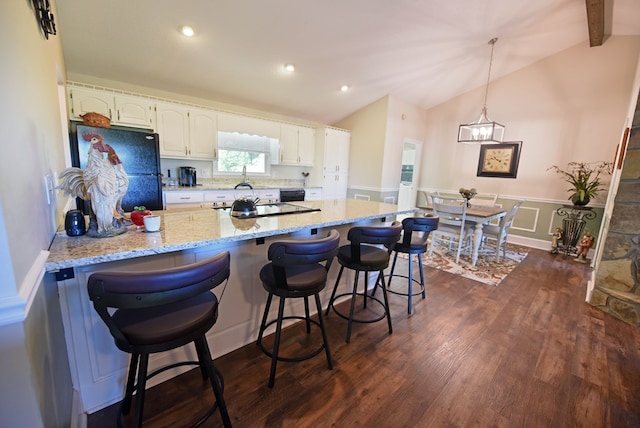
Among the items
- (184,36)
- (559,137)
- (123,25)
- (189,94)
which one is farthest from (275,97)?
(559,137)

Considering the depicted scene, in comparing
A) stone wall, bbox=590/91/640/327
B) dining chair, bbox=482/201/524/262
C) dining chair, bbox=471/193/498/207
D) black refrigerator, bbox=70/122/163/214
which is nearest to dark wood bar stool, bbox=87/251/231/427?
black refrigerator, bbox=70/122/163/214

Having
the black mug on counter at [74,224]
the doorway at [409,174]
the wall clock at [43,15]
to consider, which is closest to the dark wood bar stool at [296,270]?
the black mug on counter at [74,224]

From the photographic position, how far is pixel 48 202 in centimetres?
123

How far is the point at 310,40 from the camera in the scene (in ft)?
10.3

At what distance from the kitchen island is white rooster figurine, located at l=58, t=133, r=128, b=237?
0.11 metres

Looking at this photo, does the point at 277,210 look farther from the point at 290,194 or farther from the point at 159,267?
the point at 290,194

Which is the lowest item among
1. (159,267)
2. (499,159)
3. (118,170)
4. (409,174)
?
(159,267)

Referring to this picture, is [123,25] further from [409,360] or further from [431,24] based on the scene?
[409,360]

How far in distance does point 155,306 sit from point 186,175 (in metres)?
3.45

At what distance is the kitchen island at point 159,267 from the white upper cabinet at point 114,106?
2414mm

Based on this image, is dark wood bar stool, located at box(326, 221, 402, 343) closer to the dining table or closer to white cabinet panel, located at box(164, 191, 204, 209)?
the dining table

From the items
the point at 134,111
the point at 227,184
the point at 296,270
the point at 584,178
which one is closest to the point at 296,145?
the point at 227,184

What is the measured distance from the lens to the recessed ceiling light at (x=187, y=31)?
269 centimetres

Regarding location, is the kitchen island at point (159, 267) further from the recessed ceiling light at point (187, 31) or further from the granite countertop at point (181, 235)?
the recessed ceiling light at point (187, 31)
